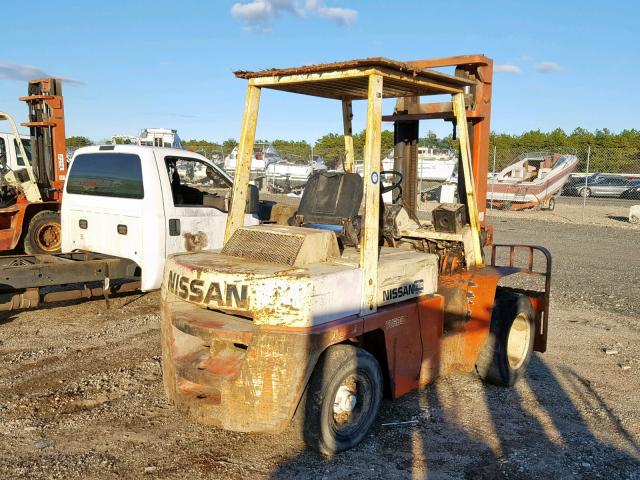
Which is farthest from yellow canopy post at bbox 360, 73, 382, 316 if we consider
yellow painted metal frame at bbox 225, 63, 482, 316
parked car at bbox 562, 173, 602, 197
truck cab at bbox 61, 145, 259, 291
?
parked car at bbox 562, 173, 602, 197

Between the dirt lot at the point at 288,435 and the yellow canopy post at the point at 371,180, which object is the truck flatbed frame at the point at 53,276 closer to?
the dirt lot at the point at 288,435

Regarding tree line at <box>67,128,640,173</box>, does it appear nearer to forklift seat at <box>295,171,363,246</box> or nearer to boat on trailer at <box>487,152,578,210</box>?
boat on trailer at <box>487,152,578,210</box>

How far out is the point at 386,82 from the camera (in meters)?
Result: 4.84

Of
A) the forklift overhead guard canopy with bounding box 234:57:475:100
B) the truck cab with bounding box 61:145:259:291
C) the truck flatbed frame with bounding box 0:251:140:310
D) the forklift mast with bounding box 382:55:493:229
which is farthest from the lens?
the truck cab with bounding box 61:145:259:291

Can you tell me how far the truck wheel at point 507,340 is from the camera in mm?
5555

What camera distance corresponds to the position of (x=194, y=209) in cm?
757

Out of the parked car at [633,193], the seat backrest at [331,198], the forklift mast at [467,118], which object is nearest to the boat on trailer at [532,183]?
the parked car at [633,193]

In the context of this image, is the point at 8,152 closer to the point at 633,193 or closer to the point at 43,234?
the point at 43,234

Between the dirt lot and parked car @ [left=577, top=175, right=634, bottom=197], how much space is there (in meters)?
28.7

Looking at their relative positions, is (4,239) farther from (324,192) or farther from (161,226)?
(324,192)

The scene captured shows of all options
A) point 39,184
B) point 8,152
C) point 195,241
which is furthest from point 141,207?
point 8,152

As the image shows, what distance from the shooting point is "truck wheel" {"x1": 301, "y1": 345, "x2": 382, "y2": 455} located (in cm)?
403

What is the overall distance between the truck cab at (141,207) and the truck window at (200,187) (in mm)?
13

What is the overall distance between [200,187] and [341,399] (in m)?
5.41
